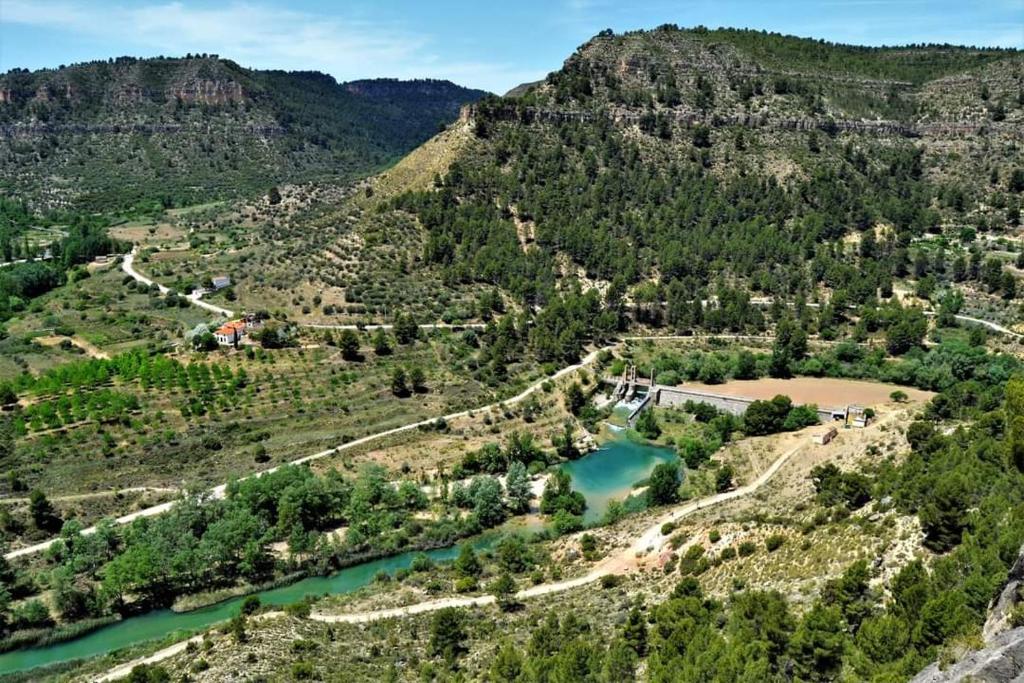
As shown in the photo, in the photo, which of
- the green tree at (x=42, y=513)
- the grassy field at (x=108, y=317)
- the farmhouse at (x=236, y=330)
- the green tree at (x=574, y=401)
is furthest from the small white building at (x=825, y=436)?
the grassy field at (x=108, y=317)

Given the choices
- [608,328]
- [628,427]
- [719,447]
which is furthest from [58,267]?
[719,447]

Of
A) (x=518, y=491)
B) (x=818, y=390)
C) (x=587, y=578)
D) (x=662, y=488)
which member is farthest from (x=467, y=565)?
(x=818, y=390)

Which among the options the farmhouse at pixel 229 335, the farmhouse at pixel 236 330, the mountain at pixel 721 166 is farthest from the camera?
the mountain at pixel 721 166

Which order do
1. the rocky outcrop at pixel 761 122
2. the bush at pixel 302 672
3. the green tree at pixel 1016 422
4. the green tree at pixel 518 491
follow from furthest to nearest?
the rocky outcrop at pixel 761 122 → the green tree at pixel 518 491 → the green tree at pixel 1016 422 → the bush at pixel 302 672

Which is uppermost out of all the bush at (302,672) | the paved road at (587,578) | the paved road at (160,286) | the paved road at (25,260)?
the paved road at (25,260)

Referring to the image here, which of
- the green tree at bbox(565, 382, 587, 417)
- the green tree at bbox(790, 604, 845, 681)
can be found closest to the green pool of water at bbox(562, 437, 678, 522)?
the green tree at bbox(565, 382, 587, 417)

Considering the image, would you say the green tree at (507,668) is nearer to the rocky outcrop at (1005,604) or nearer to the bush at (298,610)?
the bush at (298,610)

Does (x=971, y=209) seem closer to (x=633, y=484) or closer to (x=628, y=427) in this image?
(x=628, y=427)
